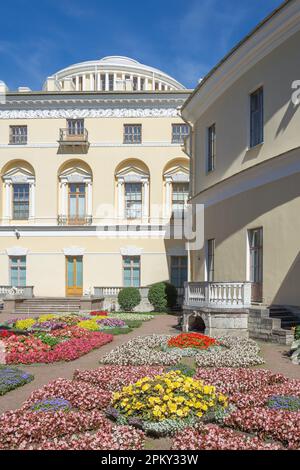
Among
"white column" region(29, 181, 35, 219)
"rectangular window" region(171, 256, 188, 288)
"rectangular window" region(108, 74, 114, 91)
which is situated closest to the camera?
"rectangular window" region(171, 256, 188, 288)

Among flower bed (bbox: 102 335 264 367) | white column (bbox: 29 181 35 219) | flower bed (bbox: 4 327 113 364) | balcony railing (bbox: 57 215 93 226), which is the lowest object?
flower bed (bbox: 4 327 113 364)

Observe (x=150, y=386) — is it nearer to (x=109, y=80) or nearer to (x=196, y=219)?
(x=196, y=219)

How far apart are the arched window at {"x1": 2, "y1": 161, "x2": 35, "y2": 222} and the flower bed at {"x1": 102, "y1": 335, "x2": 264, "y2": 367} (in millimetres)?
20853

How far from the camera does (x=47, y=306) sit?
28375mm

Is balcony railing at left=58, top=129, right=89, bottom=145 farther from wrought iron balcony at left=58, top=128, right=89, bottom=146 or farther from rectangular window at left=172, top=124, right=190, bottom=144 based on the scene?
rectangular window at left=172, top=124, right=190, bottom=144

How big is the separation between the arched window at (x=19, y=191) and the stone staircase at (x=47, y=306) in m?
6.72

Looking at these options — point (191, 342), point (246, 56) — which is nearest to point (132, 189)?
point (246, 56)

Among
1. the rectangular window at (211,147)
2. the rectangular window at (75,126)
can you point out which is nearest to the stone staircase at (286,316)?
the rectangular window at (211,147)

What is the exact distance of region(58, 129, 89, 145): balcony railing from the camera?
31.6 metres

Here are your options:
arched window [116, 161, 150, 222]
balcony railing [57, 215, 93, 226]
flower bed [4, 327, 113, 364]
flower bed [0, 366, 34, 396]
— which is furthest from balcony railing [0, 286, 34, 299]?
flower bed [0, 366, 34, 396]

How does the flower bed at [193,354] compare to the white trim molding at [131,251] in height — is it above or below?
below

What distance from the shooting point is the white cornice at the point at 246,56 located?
1523cm

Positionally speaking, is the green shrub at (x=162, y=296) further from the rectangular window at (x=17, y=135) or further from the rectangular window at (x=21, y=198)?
the rectangular window at (x=17, y=135)
